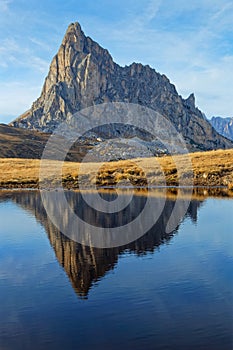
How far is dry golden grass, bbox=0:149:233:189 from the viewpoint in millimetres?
80000

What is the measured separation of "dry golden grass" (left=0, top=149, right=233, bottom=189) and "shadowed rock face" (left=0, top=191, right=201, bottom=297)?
26.7 meters

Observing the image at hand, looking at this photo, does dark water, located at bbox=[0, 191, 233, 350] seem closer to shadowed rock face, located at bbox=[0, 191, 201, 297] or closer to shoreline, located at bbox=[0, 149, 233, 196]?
shadowed rock face, located at bbox=[0, 191, 201, 297]

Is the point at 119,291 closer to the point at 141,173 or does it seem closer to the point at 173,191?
the point at 173,191

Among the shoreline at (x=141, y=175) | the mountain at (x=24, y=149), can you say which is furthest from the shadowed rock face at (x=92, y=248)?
the mountain at (x=24, y=149)

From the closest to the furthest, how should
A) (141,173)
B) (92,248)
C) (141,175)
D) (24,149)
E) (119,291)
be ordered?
(119,291), (92,248), (141,175), (141,173), (24,149)

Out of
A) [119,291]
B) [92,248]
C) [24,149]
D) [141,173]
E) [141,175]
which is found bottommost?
[119,291]

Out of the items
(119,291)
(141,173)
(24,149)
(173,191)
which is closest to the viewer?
(119,291)

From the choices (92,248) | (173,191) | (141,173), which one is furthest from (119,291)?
(141,173)

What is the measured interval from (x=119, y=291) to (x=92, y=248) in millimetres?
9702

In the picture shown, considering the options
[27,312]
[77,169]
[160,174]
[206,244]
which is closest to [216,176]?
[160,174]

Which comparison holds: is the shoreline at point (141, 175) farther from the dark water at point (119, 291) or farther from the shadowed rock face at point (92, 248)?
the dark water at point (119, 291)

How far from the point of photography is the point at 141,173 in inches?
3371

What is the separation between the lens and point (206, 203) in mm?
51906

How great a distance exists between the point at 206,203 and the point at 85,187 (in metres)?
30.4
